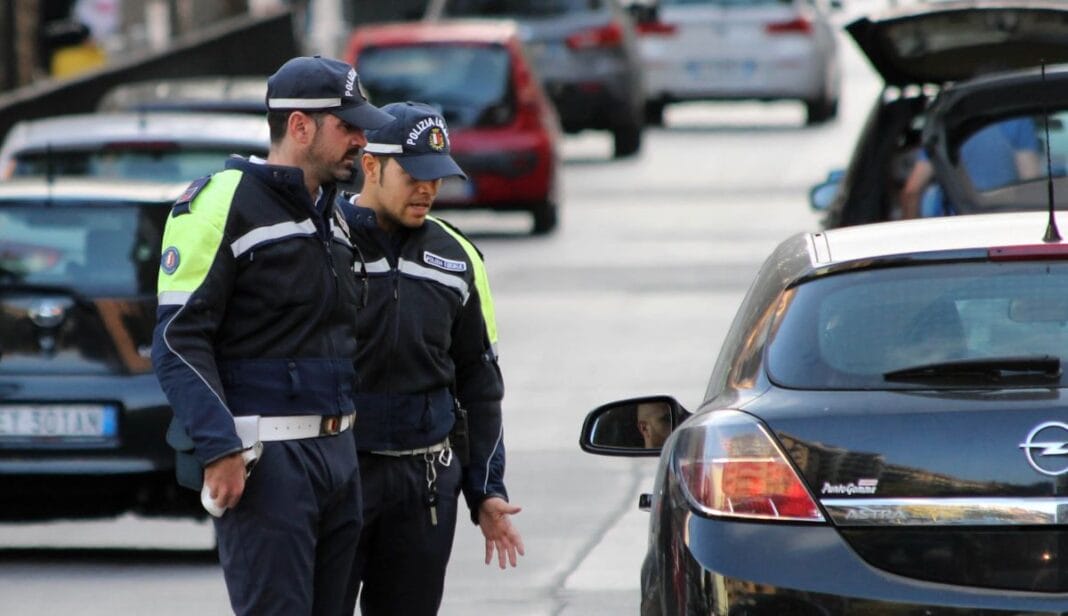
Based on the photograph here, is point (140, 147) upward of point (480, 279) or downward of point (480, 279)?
downward

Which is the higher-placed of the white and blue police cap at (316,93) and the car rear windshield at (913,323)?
the white and blue police cap at (316,93)

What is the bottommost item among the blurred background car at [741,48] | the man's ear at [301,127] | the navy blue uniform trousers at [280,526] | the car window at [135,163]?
the blurred background car at [741,48]

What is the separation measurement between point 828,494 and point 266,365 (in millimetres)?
1166

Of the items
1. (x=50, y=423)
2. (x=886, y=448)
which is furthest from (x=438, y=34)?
(x=886, y=448)

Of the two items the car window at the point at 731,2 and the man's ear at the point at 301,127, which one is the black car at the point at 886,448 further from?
the car window at the point at 731,2

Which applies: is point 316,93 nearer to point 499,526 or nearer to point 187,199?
point 187,199

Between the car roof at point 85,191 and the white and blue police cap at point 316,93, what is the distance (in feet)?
13.9

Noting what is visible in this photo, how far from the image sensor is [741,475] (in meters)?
4.84

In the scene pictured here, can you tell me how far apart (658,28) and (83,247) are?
19.1 metres

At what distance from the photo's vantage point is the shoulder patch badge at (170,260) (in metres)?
5.06

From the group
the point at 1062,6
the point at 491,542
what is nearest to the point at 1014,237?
the point at 491,542

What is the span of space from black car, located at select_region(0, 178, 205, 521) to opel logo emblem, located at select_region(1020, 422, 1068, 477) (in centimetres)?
473

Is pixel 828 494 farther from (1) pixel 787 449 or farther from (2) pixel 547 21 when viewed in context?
Answer: (2) pixel 547 21

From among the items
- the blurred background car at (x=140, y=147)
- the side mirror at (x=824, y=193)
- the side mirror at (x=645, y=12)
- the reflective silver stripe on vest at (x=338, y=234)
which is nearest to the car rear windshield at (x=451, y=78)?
the blurred background car at (x=140, y=147)
